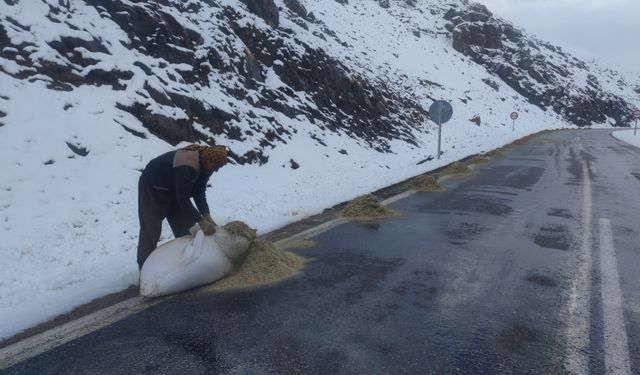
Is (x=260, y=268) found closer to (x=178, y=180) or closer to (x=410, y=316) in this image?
(x=178, y=180)

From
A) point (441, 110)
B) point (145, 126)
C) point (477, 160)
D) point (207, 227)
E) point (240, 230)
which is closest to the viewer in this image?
point (207, 227)

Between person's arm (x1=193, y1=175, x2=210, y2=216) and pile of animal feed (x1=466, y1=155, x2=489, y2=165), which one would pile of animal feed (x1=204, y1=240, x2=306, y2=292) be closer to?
person's arm (x1=193, y1=175, x2=210, y2=216)

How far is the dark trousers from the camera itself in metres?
5.23

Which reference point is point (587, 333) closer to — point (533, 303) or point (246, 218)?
point (533, 303)

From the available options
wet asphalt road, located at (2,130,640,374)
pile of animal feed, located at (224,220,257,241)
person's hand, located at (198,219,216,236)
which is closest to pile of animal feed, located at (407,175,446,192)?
wet asphalt road, located at (2,130,640,374)

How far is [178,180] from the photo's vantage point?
487cm

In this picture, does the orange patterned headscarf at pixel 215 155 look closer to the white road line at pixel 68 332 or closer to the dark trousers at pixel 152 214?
the dark trousers at pixel 152 214

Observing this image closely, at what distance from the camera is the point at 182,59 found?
13.4 m

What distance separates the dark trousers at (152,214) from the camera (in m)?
5.23

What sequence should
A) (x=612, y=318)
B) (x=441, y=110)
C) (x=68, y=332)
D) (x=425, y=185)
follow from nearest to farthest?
(x=68, y=332) < (x=612, y=318) < (x=425, y=185) < (x=441, y=110)

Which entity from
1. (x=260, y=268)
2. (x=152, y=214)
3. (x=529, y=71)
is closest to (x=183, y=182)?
(x=152, y=214)

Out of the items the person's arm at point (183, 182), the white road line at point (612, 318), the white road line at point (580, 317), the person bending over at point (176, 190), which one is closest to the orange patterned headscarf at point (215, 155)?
the person bending over at point (176, 190)

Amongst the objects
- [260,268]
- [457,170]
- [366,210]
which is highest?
[260,268]

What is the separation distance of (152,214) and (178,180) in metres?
0.64
